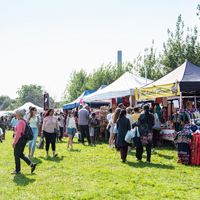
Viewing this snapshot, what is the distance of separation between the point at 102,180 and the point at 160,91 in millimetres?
5460

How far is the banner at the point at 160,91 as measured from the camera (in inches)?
372

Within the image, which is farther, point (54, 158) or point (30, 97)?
point (30, 97)

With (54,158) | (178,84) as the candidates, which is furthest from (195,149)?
(54,158)

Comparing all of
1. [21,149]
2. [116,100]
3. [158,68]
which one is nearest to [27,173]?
[21,149]

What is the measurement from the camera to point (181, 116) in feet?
30.0

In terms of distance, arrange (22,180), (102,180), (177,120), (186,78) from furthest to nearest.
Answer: (186,78) → (177,120) → (22,180) → (102,180)

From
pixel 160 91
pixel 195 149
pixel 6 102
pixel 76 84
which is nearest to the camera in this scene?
pixel 195 149

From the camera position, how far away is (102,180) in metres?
5.91

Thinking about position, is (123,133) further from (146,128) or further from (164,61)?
(164,61)

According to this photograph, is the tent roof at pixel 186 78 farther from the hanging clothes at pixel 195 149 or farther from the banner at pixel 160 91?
the hanging clothes at pixel 195 149

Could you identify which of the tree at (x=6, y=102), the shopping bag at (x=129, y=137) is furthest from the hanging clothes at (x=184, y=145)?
the tree at (x=6, y=102)

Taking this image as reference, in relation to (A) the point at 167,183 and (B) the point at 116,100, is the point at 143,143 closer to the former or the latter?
(A) the point at 167,183

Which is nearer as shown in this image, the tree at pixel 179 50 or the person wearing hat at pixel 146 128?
the person wearing hat at pixel 146 128

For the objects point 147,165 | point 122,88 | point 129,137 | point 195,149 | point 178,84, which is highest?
point 122,88
